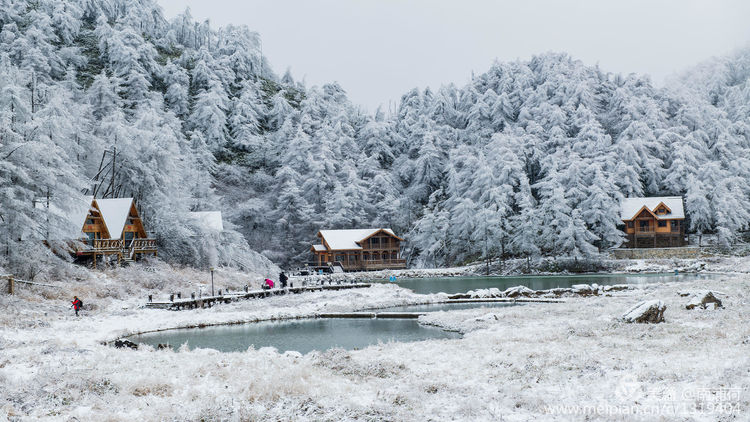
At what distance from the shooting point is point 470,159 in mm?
98500

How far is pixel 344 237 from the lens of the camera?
84.8 metres

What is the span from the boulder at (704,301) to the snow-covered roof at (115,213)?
44.7 m

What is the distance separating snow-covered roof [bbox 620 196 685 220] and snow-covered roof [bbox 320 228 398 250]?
36861 millimetres

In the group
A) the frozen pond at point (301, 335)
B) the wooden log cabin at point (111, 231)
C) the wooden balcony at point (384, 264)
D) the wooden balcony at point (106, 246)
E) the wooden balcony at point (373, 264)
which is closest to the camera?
the frozen pond at point (301, 335)

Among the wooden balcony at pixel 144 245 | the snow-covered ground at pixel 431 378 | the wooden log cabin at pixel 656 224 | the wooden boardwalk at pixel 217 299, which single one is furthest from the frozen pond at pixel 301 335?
the wooden log cabin at pixel 656 224

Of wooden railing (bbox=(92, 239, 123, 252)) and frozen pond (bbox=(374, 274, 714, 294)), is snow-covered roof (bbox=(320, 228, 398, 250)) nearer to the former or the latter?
frozen pond (bbox=(374, 274, 714, 294))

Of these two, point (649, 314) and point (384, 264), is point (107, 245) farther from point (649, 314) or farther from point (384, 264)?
point (384, 264)

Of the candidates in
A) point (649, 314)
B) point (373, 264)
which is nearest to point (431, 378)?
point (649, 314)

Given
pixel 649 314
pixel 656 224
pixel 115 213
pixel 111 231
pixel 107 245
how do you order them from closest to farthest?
pixel 649 314 → pixel 107 245 → pixel 111 231 → pixel 115 213 → pixel 656 224

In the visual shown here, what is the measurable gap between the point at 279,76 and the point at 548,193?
122 metres

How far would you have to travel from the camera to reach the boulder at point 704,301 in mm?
22828

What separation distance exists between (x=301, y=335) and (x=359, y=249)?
56143 millimetres

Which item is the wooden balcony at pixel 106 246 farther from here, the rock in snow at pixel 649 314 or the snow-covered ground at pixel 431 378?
the rock in snow at pixel 649 314

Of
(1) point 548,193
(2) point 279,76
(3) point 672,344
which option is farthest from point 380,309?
(2) point 279,76
